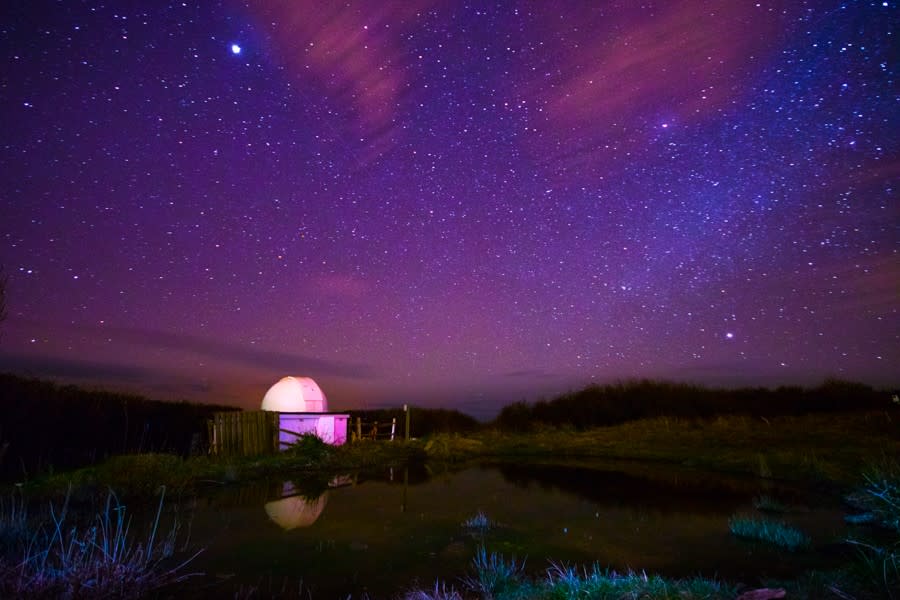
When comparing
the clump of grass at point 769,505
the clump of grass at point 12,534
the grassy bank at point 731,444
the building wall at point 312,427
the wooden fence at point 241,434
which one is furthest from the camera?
the building wall at point 312,427

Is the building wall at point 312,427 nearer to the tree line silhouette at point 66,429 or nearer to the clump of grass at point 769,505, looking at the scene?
the tree line silhouette at point 66,429

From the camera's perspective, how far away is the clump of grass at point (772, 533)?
7.54 metres

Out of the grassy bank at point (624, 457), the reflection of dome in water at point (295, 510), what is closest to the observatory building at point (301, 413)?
the grassy bank at point (624, 457)

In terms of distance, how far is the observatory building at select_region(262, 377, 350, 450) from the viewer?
19.6 m

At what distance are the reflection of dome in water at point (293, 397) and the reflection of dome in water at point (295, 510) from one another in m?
12.2

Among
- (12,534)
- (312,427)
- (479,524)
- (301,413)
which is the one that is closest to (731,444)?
(479,524)

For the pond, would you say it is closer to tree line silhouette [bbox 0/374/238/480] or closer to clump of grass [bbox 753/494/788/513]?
clump of grass [bbox 753/494/788/513]

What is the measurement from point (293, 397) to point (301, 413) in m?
3.18

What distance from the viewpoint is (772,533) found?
788 centimetres

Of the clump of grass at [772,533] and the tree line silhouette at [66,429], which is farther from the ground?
the tree line silhouette at [66,429]

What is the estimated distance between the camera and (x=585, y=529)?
8.93 meters

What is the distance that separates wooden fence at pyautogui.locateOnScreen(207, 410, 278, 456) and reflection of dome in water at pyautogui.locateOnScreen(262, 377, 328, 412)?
469cm

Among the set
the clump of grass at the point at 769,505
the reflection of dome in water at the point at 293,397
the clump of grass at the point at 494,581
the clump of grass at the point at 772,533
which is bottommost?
the clump of grass at the point at 769,505

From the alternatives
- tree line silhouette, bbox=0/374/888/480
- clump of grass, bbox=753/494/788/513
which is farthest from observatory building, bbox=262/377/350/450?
clump of grass, bbox=753/494/788/513
